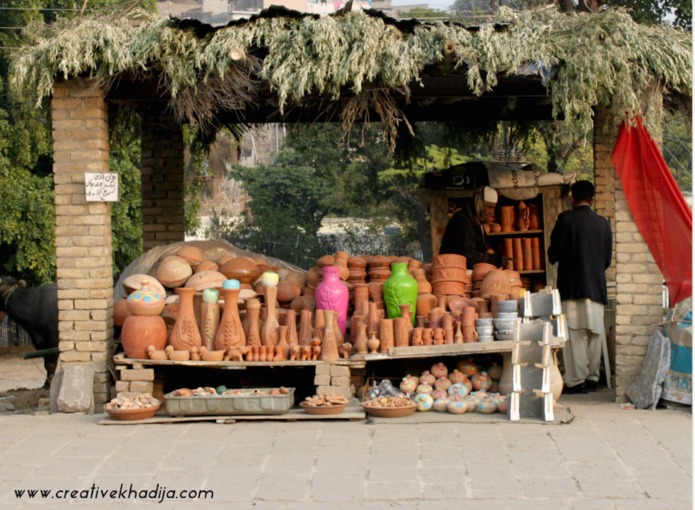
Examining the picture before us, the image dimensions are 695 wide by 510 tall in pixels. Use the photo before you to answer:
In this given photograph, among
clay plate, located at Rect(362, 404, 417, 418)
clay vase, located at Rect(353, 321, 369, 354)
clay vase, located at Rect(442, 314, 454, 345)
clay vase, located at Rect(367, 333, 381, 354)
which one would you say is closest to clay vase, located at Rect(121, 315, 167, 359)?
clay vase, located at Rect(353, 321, 369, 354)

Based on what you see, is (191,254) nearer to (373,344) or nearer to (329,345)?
(329,345)

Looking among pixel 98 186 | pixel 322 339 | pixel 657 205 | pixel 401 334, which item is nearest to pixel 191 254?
pixel 98 186

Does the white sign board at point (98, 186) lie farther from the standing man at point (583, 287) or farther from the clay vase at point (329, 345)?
the standing man at point (583, 287)

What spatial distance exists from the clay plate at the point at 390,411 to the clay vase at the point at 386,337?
0.56m

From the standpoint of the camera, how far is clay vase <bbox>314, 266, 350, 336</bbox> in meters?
8.80

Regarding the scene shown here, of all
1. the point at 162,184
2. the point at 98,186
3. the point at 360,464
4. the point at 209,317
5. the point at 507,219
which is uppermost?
the point at 162,184

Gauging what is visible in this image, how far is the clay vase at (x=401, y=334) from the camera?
335 inches

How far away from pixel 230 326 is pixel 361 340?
1111 millimetres

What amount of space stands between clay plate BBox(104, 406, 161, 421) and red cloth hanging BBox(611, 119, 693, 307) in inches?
172

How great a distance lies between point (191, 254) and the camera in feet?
32.5

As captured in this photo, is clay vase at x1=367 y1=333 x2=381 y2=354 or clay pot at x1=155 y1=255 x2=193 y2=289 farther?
clay pot at x1=155 y1=255 x2=193 y2=289

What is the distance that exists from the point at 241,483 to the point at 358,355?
7.36ft

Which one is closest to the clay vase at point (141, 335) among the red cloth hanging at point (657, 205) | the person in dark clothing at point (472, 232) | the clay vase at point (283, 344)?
the clay vase at point (283, 344)

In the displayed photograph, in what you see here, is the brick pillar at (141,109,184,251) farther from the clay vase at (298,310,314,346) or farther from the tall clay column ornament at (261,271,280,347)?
A: the clay vase at (298,310,314,346)
